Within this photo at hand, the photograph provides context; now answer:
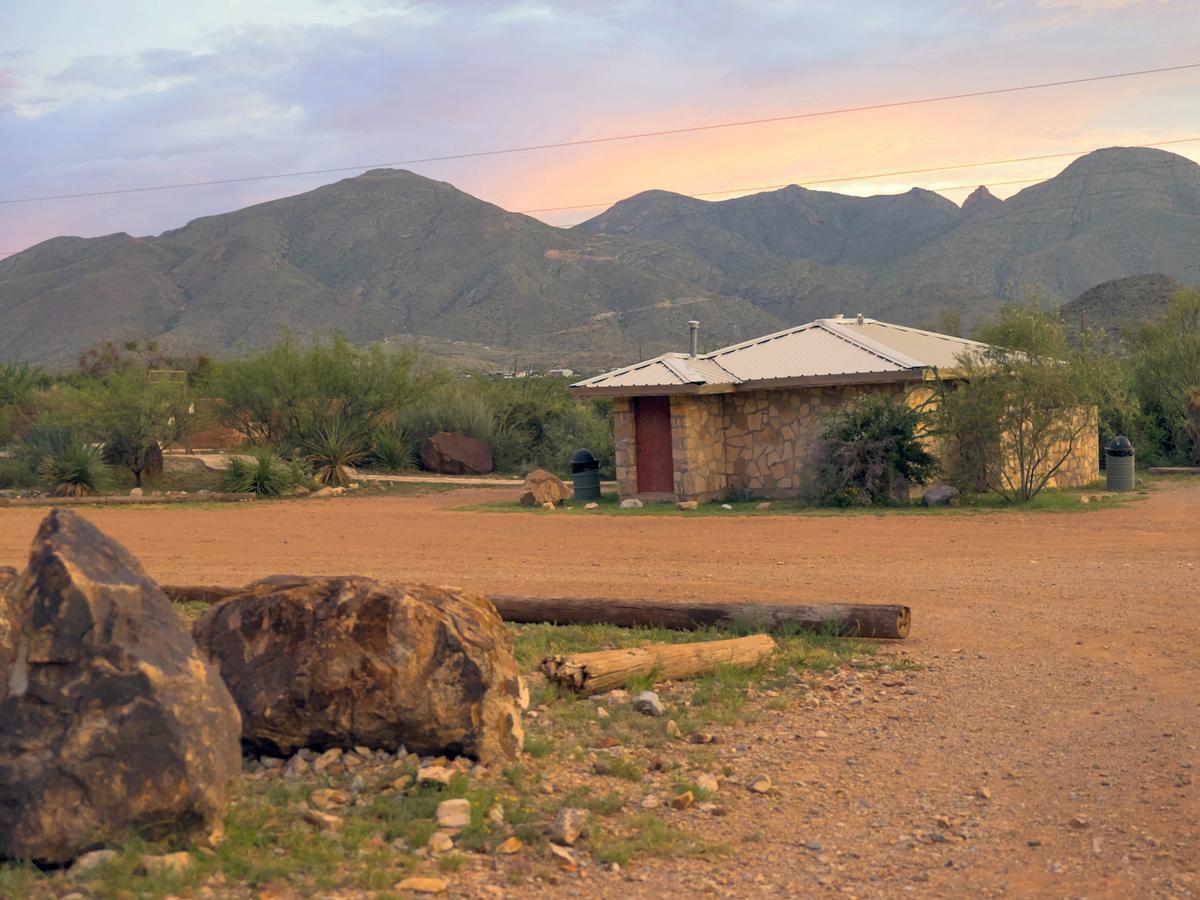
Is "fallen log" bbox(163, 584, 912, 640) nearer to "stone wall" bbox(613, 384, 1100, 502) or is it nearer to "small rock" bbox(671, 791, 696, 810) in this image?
"small rock" bbox(671, 791, 696, 810)

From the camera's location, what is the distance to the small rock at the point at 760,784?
623 cm

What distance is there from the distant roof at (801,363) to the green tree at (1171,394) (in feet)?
17.9

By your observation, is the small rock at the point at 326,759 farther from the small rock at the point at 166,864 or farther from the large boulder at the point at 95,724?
the small rock at the point at 166,864

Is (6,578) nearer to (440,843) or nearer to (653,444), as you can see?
(440,843)

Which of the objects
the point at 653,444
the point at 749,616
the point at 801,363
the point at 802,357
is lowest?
the point at 749,616

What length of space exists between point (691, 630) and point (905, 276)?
279 ft

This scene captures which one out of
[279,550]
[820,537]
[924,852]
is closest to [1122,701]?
[924,852]

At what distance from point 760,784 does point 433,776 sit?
64.9 inches

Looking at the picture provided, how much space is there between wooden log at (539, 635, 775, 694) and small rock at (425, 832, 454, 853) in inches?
91.9

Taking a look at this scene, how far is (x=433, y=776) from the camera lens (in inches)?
231

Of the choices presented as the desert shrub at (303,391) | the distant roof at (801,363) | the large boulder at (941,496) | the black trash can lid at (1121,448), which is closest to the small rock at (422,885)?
the large boulder at (941,496)

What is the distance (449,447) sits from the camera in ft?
97.5


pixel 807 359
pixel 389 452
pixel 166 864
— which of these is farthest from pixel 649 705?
pixel 389 452

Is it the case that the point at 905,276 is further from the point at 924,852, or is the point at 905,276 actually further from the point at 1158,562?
the point at 924,852
